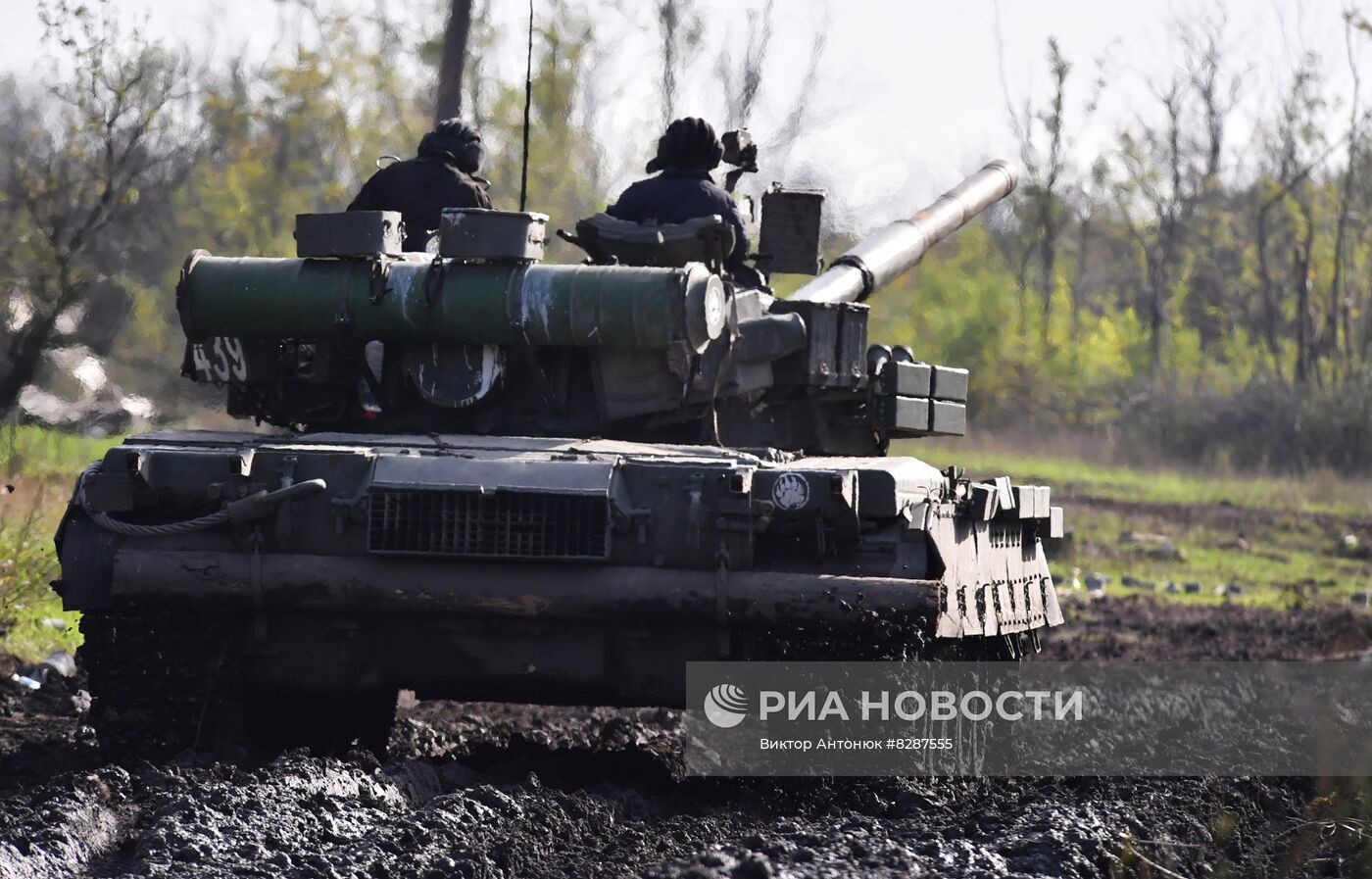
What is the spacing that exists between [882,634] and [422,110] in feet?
65.0

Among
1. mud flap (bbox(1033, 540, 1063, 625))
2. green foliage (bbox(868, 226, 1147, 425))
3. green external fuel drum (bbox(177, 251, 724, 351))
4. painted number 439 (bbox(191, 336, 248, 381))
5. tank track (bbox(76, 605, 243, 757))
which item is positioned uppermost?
green foliage (bbox(868, 226, 1147, 425))

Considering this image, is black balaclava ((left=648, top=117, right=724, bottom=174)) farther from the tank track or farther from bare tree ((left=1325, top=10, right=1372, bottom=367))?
bare tree ((left=1325, top=10, right=1372, bottom=367))

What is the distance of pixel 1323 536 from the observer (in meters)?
25.9

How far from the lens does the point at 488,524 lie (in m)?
8.20

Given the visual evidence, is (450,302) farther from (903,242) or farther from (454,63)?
(454,63)

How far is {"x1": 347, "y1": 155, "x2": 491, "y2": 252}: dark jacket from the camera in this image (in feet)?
34.1

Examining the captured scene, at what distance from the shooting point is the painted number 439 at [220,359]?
9657 millimetres

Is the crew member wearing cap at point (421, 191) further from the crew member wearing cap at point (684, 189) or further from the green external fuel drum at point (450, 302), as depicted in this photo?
the green external fuel drum at point (450, 302)

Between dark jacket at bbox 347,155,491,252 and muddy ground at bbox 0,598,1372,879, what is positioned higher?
dark jacket at bbox 347,155,491,252

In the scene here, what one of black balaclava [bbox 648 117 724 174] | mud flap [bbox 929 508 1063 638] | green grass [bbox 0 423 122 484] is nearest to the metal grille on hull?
mud flap [bbox 929 508 1063 638]

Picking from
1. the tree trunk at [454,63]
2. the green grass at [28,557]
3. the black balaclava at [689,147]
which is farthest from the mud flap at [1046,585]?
the tree trunk at [454,63]

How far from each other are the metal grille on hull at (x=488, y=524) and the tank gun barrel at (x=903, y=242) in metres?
2.53

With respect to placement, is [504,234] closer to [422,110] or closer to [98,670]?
[98,670]

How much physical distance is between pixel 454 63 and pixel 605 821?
13661 mm
